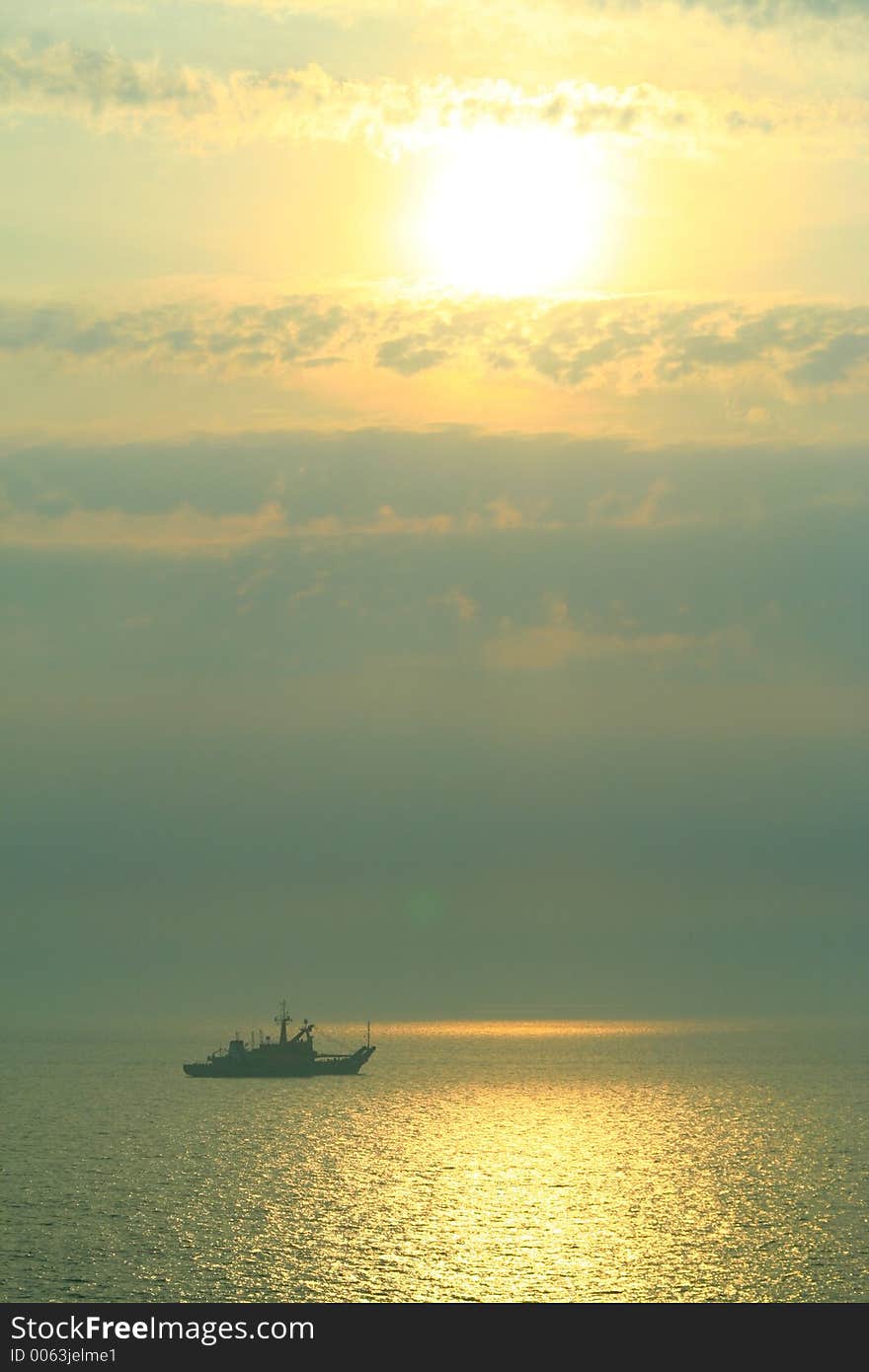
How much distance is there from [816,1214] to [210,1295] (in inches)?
1976

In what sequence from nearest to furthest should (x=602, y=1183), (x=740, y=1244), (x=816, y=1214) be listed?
(x=740, y=1244)
(x=816, y=1214)
(x=602, y=1183)

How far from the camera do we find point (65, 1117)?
18612cm

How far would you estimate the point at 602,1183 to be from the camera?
118625 mm

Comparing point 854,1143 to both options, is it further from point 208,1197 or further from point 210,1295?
point 210,1295

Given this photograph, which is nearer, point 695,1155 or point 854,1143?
point 695,1155

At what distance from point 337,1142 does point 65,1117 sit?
4830cm

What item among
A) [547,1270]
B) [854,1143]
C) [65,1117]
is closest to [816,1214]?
[547,1270]

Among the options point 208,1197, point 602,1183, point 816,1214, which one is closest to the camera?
point 816,1214
